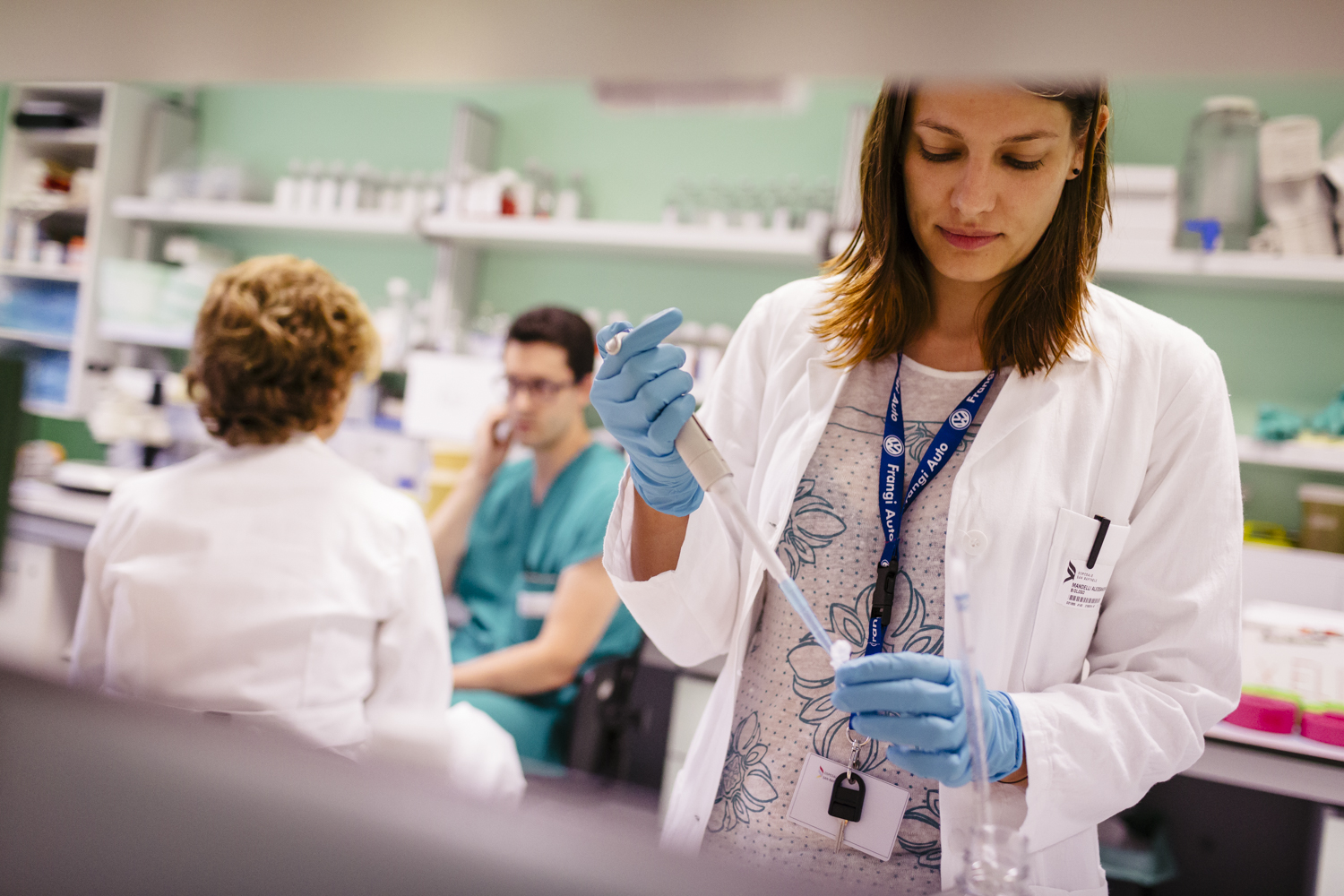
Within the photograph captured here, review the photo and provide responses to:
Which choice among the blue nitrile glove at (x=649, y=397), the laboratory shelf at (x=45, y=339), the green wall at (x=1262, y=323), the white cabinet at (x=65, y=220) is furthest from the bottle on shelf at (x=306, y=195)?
the blue nitrile glove at (x=649, y=397)

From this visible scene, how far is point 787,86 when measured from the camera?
0.95 feet

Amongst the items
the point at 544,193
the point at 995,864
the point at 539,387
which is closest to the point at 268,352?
the point at 539,387

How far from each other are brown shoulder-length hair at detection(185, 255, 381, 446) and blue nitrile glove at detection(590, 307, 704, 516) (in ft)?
2.41

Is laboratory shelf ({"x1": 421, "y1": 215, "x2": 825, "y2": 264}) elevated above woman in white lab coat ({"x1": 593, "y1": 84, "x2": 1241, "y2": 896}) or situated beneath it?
elevated above

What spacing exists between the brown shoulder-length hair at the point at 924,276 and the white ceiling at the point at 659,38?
0.70 meters

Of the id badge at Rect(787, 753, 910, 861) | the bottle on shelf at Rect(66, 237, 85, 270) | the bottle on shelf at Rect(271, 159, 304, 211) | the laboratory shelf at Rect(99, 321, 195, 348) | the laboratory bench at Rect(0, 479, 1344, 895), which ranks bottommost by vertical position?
the laboratory bench at Rect(0, 479, 1344, 895)

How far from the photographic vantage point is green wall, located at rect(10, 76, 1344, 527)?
2.81 metres

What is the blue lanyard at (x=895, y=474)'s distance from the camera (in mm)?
943

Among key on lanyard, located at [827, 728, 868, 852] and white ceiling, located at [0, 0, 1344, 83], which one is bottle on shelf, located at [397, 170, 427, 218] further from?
white ceiling, located at [0, 0, 1344, 83]

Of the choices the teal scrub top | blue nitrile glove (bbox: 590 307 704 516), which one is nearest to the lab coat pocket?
blue nitrile glove (bbox: 590 307 704 516)

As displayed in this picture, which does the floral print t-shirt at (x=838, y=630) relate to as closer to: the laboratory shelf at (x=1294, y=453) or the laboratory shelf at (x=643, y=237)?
the laboratory shelf at (x=1294, y=453)

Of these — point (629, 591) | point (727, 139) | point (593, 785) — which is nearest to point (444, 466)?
point (727, 139)

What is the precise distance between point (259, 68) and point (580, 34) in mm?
144

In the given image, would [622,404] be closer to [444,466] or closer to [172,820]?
[172,820]
